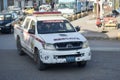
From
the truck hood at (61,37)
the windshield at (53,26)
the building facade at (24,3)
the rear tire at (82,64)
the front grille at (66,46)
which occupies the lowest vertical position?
the building facade at (24,3)

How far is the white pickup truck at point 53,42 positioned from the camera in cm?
1079

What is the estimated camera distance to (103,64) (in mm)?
12250

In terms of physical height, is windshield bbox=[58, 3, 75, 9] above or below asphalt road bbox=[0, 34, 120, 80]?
above

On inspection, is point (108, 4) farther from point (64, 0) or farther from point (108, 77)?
point (108, 77)

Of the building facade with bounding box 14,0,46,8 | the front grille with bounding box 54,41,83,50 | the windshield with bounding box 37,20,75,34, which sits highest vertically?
the windshield with bounding box 37,20,75,34

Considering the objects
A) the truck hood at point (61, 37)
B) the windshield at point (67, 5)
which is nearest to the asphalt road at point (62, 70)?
the truck hood at point (61, 37)

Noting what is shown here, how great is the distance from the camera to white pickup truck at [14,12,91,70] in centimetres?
1079

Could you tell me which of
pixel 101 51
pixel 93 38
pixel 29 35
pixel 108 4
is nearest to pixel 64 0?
pixel 108 4

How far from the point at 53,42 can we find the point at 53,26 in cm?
150

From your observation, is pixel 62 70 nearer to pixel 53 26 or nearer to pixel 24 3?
pixel 53 26

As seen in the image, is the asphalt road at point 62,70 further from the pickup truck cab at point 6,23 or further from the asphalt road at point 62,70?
the pickup truck cab at point 6,23

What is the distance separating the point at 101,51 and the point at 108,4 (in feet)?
124

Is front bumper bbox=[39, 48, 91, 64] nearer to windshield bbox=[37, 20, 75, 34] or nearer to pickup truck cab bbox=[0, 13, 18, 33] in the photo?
windshield bbox=[37, 20, 75, 34]

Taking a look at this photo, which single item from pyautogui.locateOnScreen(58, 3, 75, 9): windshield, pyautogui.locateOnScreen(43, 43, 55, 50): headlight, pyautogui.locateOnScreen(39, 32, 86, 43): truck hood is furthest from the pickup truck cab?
pyautogui.locateOnScreen(58, 3, 75, 9): windshield
